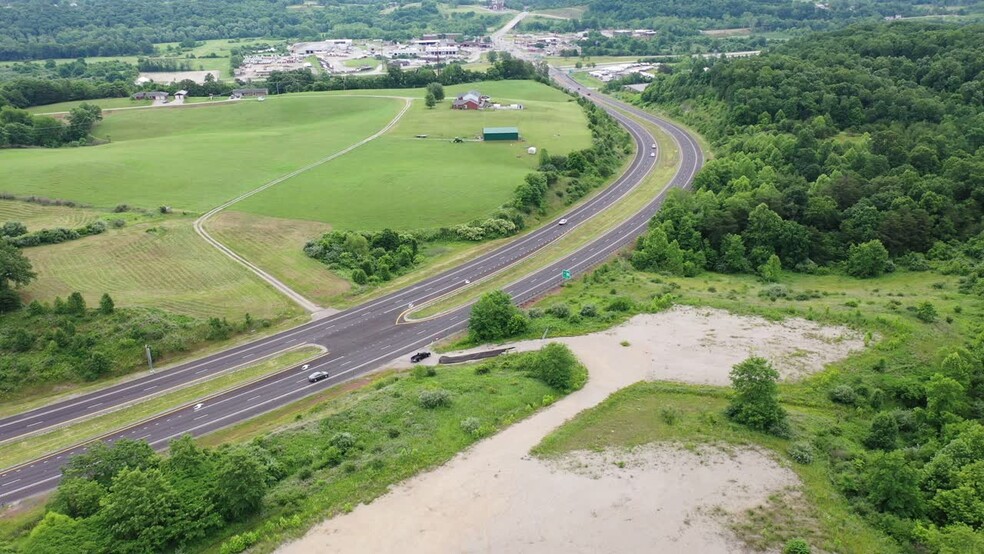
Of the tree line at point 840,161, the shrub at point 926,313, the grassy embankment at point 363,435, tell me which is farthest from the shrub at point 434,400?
the shrub at point 926,313

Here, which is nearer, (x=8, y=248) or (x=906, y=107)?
(x=8, y=248)

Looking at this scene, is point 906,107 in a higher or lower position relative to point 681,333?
higher

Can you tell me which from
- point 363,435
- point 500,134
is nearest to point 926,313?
point 363,435

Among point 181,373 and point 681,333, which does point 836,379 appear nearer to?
point 681,333

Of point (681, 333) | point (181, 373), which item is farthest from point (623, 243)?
point (181, 373)

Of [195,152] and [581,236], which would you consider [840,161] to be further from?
[195,152]

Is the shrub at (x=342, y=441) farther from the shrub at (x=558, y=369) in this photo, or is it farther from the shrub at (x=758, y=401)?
the shrub at (x=758, y=401)
